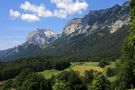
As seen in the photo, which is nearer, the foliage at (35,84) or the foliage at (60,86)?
the foliage at (60,86)

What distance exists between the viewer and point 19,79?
183500 mm

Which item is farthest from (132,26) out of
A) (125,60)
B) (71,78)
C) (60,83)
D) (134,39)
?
(71,78)

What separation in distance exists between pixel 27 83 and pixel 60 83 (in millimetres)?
20179

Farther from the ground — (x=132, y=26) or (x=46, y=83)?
(x=132, y=26)

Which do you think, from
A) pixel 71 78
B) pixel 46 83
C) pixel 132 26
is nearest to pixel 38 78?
pixel 46 83

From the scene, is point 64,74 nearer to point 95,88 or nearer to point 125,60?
point 95,88

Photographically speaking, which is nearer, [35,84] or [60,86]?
[60,86]

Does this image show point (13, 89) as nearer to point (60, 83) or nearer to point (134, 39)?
point (60, 83)

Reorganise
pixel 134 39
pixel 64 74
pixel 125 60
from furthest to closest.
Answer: pixel 64 74, pixel 125 60, pixel 134 39

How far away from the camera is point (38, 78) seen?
16312 centimetres

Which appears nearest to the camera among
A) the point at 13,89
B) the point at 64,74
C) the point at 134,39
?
the point at 134,39

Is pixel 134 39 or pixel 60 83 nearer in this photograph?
pixel 134 39

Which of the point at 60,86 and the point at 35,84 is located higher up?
the point at 35,84

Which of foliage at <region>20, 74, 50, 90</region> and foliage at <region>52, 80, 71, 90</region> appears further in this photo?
foliage at <region>20, 74, 50, 90</region>
